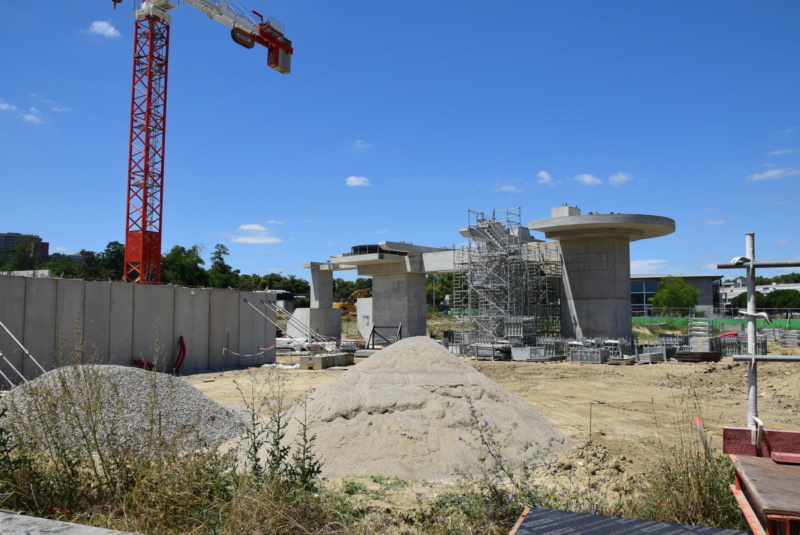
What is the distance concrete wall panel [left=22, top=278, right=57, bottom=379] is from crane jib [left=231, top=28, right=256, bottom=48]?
34.8 metres

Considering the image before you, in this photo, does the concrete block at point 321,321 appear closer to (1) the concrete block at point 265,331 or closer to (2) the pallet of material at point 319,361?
(1) the concrete block at point 265,331

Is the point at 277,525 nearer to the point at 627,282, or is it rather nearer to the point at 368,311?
the point at 627,282

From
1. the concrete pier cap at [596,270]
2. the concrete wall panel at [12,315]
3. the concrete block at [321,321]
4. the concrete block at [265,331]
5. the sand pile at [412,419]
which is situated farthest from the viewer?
the concrete block at [321,321]

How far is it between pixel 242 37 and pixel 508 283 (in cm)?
3162

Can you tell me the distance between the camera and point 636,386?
20375 millimetres

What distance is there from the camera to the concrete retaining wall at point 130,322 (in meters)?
18.8

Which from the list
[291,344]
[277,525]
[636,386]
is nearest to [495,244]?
[291,344]

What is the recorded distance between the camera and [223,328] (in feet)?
86.8

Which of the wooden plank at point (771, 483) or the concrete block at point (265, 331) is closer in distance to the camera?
the wooden plank at point (771, 483)

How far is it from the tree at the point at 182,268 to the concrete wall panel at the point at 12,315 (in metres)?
44.9

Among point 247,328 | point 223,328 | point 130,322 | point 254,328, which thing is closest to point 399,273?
point 254,328

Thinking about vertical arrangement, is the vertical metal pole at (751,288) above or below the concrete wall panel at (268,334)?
above

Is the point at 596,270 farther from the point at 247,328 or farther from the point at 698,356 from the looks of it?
the point at 247,328

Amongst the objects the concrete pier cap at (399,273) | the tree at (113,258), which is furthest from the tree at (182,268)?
the concrete pier cap at (399,273)
